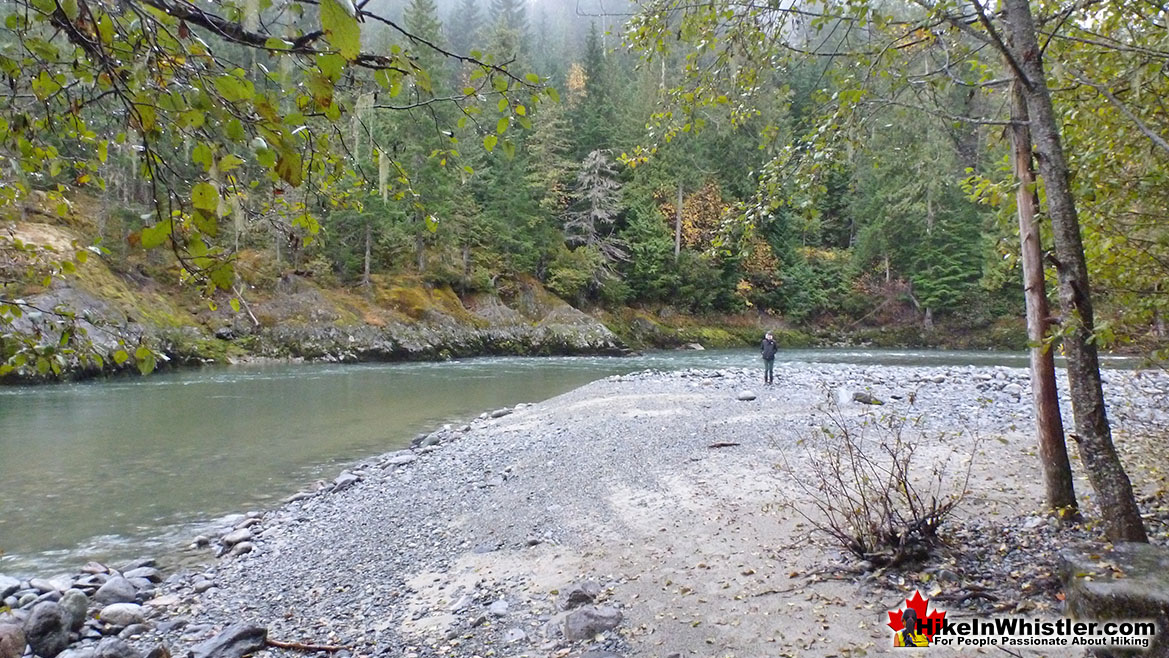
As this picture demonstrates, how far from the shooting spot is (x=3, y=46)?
1.77 m

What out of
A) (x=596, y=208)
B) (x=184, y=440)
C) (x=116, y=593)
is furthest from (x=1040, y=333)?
(x=596, y=208)

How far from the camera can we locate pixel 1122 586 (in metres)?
2.59

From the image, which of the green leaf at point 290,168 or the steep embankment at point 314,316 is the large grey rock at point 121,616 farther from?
the steep embankment at point 314,316

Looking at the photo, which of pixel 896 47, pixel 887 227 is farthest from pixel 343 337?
pixel 887 227

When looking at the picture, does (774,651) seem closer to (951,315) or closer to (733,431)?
(733,431)

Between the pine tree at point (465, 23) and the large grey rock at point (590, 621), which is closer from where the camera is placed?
the large grey rock at point (590, 621)

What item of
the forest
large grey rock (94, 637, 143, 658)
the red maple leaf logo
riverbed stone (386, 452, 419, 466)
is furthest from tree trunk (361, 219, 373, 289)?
the red maple leaf logo

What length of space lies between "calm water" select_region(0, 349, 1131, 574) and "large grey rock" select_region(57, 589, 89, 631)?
143 centimetres

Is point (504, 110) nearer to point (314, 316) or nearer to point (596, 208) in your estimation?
point (314, 316)

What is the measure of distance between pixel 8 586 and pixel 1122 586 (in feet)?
25.5

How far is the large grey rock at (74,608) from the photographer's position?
4.54 m

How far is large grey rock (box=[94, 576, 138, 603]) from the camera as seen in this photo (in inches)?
199

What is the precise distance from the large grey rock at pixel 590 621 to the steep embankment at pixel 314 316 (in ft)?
66.2
